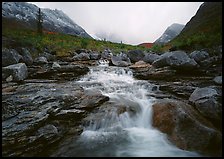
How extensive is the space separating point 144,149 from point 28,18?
99270 millimetres

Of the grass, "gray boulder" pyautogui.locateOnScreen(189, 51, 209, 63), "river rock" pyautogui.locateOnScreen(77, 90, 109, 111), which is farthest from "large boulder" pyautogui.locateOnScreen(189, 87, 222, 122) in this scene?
the grass

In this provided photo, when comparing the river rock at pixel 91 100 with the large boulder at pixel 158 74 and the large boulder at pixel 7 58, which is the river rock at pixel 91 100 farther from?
the large boulder at pixel 7 58

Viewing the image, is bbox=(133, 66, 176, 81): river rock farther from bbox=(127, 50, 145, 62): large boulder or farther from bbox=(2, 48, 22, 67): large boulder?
bbox=(2, 48, 22, 67): large boulder

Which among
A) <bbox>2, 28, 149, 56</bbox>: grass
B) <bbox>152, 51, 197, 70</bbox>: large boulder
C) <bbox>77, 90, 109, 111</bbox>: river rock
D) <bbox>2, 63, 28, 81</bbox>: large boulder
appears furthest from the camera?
<bbox>2, 28, 149, 56</bbox>: grass

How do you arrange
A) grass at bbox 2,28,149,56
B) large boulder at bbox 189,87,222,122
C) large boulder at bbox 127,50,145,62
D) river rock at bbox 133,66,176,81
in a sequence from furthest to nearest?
grass at bbox 2,28,149,56, large boulder at bbox 127,50,145,62, river rock at bbox 133,66,176,81, large boulder at bbox 189,87,222,122

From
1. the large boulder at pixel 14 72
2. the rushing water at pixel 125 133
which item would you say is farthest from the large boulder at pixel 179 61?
the large boulder at pixel 14 72

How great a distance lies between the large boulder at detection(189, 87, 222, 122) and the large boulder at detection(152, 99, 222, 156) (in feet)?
0.55

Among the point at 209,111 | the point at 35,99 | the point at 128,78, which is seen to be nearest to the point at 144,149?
the point at 209,111

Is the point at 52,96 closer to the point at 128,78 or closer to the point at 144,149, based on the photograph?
the point at 144,149

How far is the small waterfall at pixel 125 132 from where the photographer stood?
518 centimetres

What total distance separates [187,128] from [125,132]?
1627 mm

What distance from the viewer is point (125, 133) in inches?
231

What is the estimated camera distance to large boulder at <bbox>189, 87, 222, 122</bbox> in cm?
552

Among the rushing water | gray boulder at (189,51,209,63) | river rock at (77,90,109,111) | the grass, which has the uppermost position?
the grass
